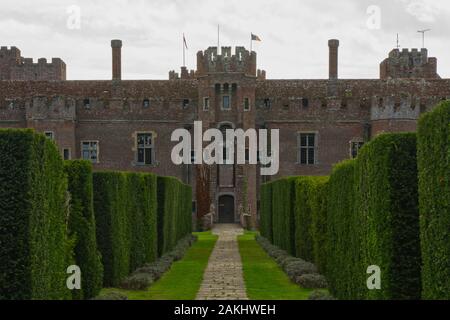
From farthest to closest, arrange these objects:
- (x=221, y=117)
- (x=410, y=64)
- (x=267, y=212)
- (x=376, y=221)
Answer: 1. (x=410, y=64)
2. (x=221, y=117)
3. (x=267, y=212)
4. (x=376, y=221)

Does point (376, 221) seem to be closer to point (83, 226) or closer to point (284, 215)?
point (83, 226)

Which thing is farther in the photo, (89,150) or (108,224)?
(89,150)

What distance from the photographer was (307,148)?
1467 inches

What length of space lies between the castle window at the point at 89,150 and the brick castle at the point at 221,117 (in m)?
0.05

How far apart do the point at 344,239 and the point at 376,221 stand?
8.00 ft

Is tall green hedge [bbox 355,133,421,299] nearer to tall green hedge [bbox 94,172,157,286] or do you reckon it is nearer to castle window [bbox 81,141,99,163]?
tall green hedge [bbox 94,172,157,286]

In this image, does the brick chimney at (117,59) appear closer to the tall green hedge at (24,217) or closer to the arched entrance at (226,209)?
the arched entrance at (226,209)

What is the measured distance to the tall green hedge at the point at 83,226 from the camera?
1033 cm

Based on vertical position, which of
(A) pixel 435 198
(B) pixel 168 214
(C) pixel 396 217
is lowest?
(B) pixel 168 214

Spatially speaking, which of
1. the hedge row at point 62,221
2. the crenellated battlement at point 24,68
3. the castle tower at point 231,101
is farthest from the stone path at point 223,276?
the crenellated battlement at point 24,68

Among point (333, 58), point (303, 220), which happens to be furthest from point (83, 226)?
point (333, 58)

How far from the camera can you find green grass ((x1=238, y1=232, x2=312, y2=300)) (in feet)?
36.9

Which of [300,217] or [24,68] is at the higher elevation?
[24,68]

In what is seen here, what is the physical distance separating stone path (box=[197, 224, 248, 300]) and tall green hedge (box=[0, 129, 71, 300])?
3.66 metres
